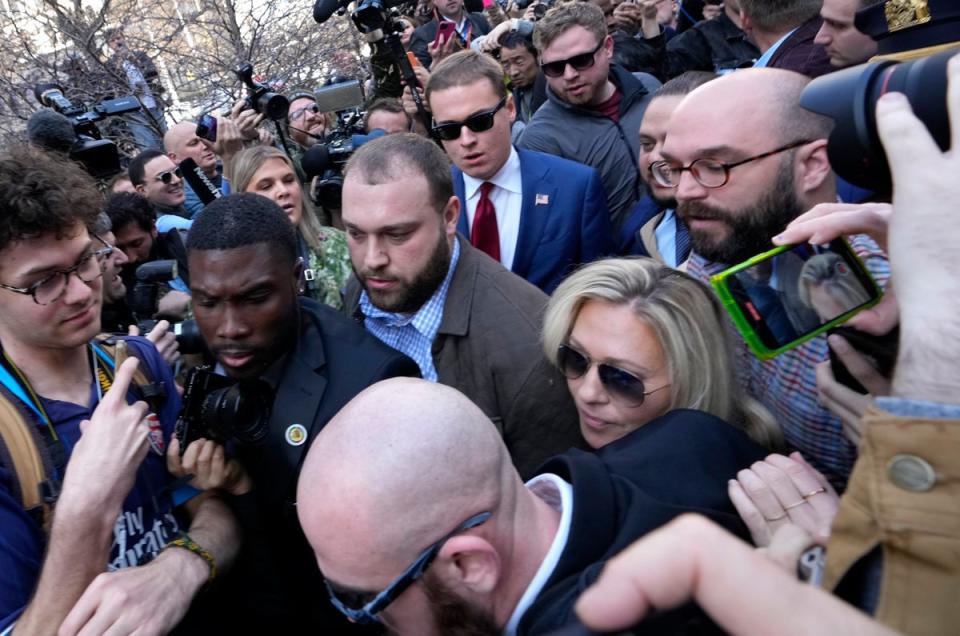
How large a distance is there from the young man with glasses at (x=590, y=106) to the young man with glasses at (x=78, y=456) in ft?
8.22

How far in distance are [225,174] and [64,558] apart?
9.17ft

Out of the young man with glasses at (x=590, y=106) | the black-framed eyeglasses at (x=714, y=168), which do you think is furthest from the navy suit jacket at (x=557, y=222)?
the black-framed eyeglasses at (x=714, y=168)

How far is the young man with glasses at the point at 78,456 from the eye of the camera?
159cm

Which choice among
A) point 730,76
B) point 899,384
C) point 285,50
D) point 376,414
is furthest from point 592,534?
point 285,50

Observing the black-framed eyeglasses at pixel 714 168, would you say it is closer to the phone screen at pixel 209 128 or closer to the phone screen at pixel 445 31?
the phone screen at pixel 209 128

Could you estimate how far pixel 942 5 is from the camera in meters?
1.39

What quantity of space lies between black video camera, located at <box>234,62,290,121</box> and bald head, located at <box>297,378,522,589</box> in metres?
3.21

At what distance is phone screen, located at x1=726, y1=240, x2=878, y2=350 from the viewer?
55.4 inches

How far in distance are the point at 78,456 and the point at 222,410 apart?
0.34 m

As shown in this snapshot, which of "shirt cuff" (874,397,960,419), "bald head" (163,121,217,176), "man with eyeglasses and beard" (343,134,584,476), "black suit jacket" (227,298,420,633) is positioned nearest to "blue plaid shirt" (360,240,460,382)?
"man with eyeglasses and beard" (343,134,584,476)

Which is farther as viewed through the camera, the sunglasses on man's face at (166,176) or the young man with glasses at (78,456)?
the sunglasses on man's face at (166,176)

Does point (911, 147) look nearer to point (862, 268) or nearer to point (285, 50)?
point (862, 268)

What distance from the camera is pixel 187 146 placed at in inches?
216

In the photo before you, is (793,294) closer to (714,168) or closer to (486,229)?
(714,168)
